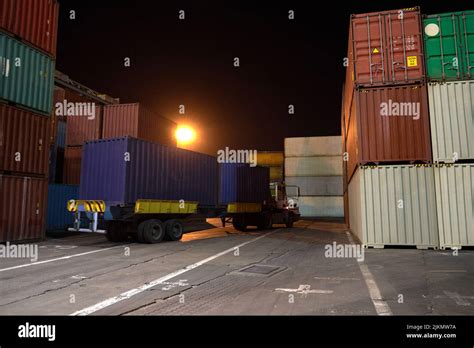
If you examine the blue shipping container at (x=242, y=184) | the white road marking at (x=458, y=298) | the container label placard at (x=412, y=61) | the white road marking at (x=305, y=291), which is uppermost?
the container label placard at (x=412, y=61)

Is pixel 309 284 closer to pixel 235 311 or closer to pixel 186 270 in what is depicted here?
pixel 235 311

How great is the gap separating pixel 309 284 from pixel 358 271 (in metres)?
1.89

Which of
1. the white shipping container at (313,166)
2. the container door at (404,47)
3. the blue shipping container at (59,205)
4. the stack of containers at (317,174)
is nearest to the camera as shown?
the container door at (404,47)

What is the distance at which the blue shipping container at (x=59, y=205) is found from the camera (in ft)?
61.1

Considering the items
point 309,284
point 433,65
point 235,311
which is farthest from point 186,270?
point 433,65

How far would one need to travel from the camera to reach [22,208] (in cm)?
1312

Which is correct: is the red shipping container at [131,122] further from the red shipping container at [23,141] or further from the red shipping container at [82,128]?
the red shipping container at [23,141]

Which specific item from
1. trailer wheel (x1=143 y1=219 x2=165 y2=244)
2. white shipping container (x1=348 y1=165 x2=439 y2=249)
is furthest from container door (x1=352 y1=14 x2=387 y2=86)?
trailer wheel (x1=143 y1=219 x2=165 y2=244)

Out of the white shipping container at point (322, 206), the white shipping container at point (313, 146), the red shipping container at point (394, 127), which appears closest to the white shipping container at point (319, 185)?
the white shipping container at point (322, 206)

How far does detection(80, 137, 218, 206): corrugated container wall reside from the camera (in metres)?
12.9

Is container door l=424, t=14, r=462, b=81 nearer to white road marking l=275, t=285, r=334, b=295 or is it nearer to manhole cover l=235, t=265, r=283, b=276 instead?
manhole cover l=235, t=265, r=283, b=276

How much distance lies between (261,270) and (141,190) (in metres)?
6.98

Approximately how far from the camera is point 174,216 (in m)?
15.0

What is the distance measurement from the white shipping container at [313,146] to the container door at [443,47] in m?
30.4
